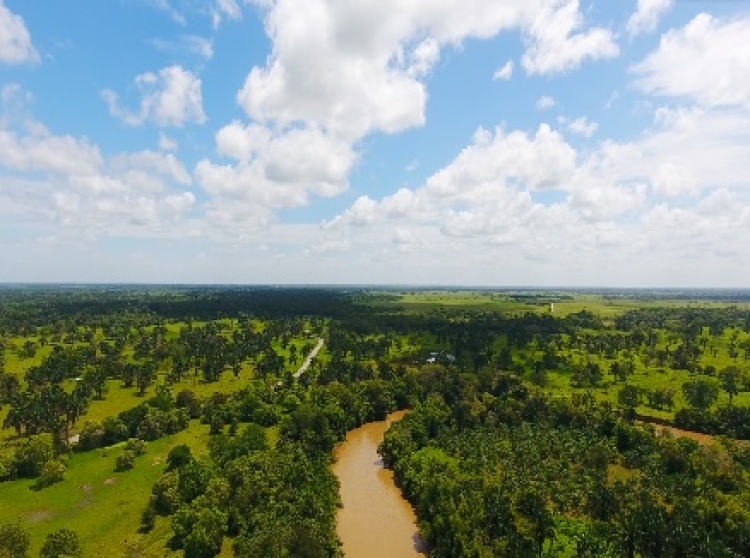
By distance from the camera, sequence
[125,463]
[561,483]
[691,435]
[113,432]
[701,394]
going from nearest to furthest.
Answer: [561,483] → [125,463] → [113,432] → [691,435] → [701,394]

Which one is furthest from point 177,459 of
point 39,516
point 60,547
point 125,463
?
point 60,547

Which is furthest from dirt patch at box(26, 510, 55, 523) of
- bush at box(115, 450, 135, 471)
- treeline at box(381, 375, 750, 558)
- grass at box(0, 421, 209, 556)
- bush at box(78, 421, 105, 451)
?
treeline at box(381, 375, 750, 558)

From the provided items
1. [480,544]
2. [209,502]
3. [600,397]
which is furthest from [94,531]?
[600,397]

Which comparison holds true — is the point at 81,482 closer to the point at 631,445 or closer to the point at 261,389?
the point at 261,389

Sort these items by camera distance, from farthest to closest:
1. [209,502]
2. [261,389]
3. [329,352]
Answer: [329,352] < [261,389] < [209,502]

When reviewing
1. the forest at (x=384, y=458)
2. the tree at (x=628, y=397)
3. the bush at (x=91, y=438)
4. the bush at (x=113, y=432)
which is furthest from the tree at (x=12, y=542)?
the tree at (x=628, y=397)

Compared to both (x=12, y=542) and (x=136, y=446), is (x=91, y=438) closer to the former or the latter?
(x=136, y=446)
